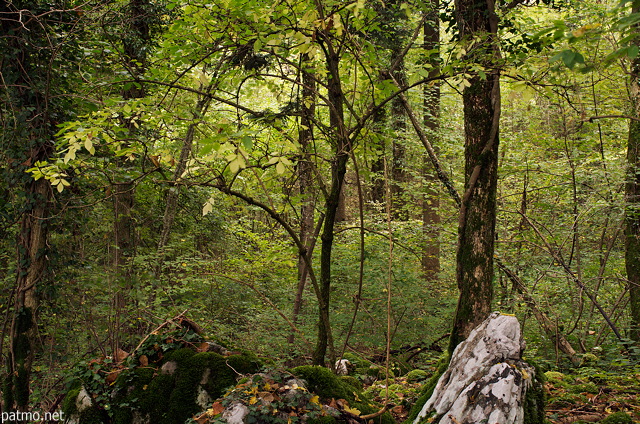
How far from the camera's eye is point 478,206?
3.74 meters

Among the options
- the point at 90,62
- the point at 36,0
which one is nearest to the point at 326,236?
the point at 90,62

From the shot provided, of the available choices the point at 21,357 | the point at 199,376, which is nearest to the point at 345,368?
the point at 199,376

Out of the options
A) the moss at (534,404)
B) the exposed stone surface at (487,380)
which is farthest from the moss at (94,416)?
the moss at (534,404)

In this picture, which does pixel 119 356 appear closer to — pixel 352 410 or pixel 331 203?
pixel 352 410

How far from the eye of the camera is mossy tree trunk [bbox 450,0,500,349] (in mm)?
3654

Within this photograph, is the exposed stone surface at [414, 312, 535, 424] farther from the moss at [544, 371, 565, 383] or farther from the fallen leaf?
the moss at [544, 371, 565, 383]

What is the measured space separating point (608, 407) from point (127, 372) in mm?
3884

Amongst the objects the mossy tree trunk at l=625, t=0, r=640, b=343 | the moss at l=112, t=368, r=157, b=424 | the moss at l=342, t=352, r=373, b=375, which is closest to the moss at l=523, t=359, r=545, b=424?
the moss at l=112, t=368, r=157, b=424

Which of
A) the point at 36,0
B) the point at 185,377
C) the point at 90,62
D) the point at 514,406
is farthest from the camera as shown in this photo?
the point at 90,62

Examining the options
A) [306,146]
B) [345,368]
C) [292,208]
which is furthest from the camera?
[345,368]

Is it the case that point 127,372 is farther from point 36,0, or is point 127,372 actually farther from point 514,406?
point 36,0

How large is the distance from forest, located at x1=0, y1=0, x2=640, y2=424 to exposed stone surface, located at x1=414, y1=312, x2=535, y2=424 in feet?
1.19

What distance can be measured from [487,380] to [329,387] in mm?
1138

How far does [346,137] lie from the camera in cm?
291
